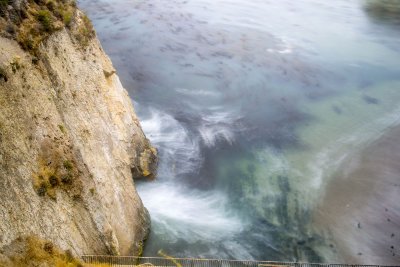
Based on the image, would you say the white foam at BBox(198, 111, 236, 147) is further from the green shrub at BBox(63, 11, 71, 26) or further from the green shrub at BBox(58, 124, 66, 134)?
the green shrub at BBox(58, 124, 66, 134)

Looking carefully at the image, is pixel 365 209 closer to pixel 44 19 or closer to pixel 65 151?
pixel 65 151

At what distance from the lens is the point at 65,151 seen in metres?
8.74

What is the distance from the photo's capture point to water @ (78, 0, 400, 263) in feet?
46.9

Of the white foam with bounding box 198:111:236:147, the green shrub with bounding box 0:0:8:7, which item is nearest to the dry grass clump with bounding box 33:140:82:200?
the green shrub with bounding box 0:0:8:7

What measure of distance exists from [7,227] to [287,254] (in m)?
10.5

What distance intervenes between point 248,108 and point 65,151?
16507 mm

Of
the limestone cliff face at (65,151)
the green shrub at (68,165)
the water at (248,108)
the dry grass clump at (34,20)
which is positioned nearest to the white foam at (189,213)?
the water at (248,108)

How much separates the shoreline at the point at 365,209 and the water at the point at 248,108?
363mm

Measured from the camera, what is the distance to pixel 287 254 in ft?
43.8

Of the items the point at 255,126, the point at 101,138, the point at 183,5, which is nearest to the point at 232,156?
the point at 255,126

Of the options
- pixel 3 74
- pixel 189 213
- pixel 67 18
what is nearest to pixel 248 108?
pixel 189 213

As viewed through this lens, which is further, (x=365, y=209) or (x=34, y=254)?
(x=365, y=209)

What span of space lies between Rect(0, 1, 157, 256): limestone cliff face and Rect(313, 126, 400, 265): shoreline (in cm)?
822

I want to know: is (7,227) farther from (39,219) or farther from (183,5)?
(183,5)
